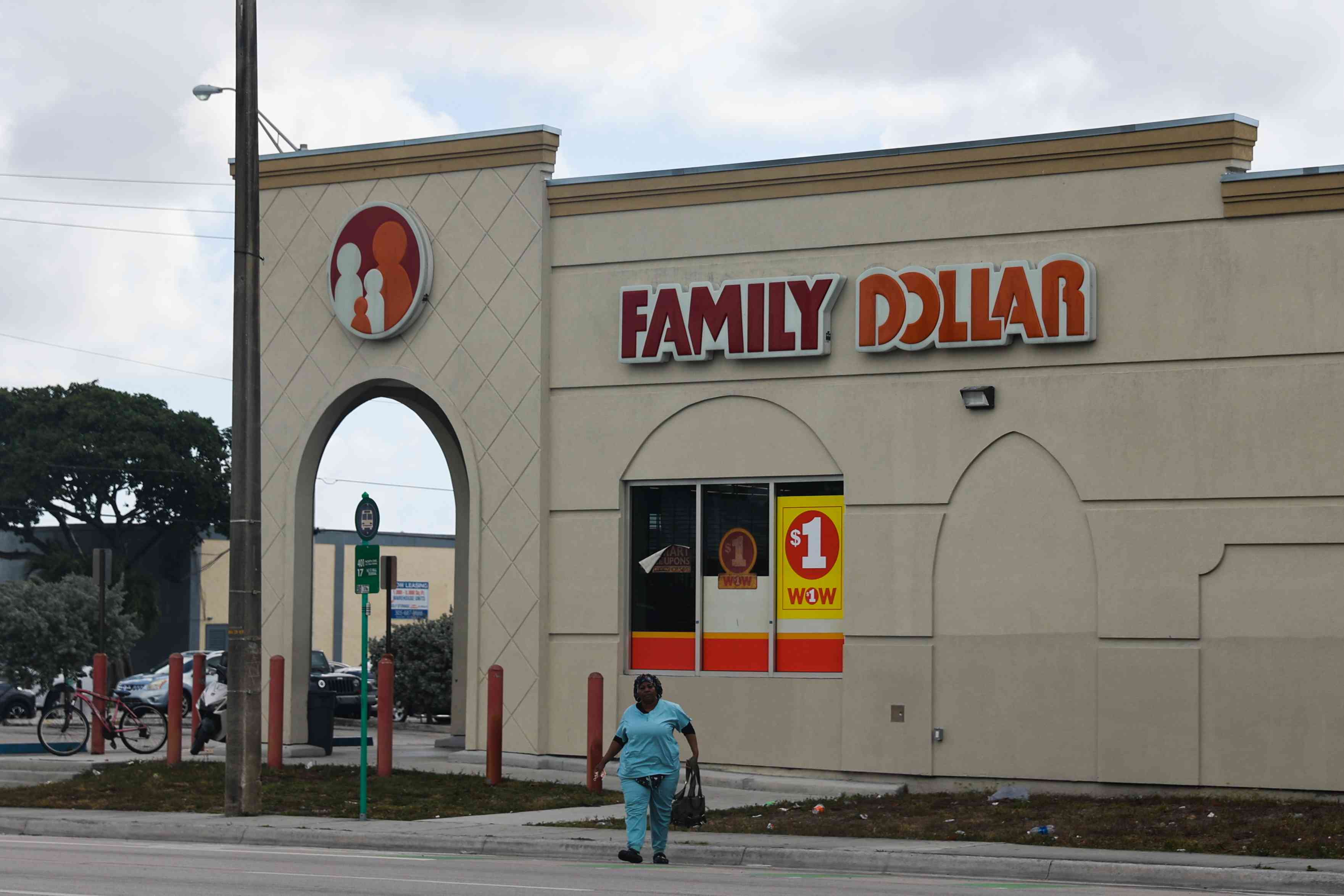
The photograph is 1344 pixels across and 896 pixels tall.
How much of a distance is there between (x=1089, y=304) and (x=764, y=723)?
19.4 ft

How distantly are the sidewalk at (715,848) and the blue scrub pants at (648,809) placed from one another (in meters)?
0.52

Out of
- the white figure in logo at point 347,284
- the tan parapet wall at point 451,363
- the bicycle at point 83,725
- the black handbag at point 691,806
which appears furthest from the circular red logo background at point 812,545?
the bicycle at point 83,725

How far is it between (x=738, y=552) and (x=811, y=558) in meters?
0.91

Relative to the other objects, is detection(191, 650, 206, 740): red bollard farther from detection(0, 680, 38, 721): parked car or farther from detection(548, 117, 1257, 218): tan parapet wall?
detection(0, 680, 38, 721): parked car

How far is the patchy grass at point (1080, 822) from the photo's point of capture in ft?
46.9

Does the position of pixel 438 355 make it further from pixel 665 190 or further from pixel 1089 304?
pixel 1089 304

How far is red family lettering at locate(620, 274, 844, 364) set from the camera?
778 inches

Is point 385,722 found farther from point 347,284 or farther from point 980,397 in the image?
point 980,397

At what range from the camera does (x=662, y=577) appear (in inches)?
814

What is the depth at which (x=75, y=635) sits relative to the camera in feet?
129

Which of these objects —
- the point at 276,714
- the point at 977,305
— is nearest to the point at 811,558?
the point at 977,305

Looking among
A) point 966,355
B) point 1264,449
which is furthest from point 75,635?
point 1264,449

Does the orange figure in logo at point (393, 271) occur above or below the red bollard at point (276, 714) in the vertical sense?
above

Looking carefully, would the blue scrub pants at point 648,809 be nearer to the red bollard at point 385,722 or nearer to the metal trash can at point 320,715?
the red bollard at point 385,722
